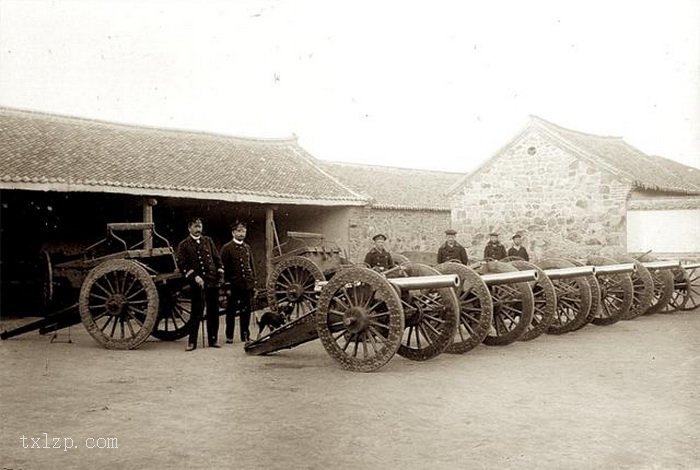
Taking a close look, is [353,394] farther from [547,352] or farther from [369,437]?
[547,352]

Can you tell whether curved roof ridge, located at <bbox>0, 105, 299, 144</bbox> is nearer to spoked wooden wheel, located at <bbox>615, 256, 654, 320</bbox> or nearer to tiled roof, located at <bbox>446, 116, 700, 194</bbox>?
tiled roof, located at <bbox>446, 116, 700, 194</bbox>

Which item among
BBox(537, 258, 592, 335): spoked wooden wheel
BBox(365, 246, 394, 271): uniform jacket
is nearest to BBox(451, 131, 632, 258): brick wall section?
BBox(537, 258, 592, 335): spoked wooden wheel

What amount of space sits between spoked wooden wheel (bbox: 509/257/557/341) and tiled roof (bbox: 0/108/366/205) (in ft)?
23.1

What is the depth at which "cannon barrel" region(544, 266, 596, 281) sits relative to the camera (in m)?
9.09

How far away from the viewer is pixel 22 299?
14.3 metres

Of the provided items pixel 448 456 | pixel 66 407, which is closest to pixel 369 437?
pixel 448 456

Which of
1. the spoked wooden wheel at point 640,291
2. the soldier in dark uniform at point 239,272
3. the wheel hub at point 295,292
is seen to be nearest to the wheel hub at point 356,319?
the soldier in dark uniform at point 239,272

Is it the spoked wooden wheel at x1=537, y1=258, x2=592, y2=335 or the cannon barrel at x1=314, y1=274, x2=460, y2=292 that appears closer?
the cannon barrel at x1=314, y1=274, x2=460, y2=292

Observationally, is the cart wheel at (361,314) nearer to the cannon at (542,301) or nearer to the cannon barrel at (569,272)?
the cannon at (542,301)

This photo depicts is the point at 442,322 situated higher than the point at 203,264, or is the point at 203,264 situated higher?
the point at 203,264

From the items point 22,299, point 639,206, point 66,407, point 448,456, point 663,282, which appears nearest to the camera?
point 448,456

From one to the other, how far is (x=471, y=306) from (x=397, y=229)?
38.2 ft

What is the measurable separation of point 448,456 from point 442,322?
3.20 meters

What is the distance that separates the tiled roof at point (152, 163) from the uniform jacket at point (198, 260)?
14.5 feet
